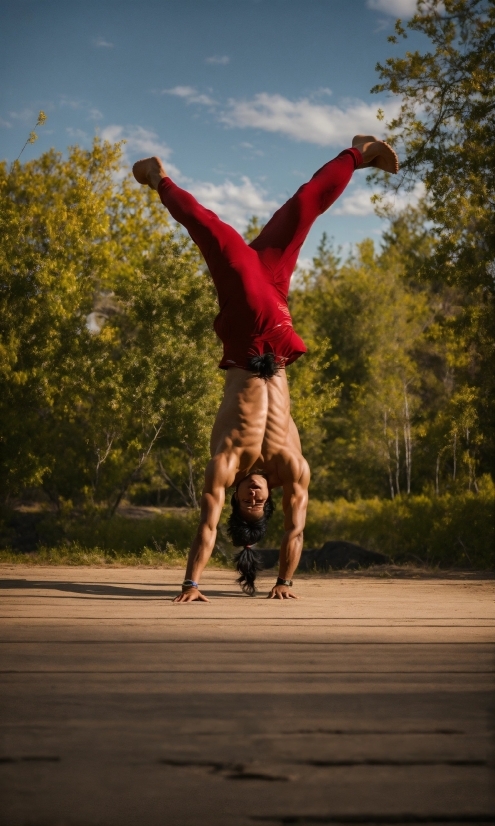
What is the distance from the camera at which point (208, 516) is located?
5223 mm

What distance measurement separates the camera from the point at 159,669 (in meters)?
2.60

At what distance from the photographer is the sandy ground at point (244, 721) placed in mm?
1455

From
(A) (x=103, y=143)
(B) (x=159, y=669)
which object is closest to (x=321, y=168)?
(B) (x=159, y=669)

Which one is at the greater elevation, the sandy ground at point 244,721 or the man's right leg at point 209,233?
the man's right leg at point 209,233

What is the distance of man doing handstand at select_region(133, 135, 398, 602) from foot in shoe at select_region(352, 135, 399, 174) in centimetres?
37

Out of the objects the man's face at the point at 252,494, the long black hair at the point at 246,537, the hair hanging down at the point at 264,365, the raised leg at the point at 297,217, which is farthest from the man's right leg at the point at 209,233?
the long black hair at the point at 246,537

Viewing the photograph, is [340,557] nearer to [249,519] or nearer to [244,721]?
[249,519]

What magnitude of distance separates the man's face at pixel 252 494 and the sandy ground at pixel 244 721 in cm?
156

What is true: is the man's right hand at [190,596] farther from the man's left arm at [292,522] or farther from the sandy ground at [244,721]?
the sandy ground at [244,721]

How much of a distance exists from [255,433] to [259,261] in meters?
1.39

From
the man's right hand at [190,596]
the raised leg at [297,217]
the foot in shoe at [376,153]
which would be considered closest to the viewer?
the man's right hand at [190,596]

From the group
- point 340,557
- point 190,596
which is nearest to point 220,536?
point 340,557

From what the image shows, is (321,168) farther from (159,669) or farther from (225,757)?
(225,757)

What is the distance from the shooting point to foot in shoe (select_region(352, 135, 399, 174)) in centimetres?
681
